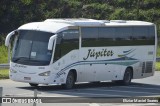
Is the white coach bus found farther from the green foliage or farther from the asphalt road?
the green foliage

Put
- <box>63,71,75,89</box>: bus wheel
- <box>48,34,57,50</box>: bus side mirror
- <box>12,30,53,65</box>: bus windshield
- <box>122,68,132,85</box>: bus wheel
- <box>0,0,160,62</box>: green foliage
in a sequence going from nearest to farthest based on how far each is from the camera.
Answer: <box>48,34,57,50</box>: bus side mirror, <box>12,30,53,65</box>: bus windshield, <box>63,71,75,89</box>: bus wheel, <box>122,68,132,85</box>: bus wheel, <box>0,0,160,62</box>: green foliage

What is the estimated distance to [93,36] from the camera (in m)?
29.8

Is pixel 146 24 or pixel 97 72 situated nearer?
pixel 97 72

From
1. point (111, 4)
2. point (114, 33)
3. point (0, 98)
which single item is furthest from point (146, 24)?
point (111, 4)

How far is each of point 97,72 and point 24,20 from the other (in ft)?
87.6

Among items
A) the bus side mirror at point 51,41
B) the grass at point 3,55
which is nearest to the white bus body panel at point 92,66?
the bus side mirror at point 51,41

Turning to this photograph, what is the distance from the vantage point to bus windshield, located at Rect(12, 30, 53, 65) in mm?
27062

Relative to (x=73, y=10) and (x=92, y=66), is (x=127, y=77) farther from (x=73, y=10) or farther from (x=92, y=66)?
(x=73, y=10)

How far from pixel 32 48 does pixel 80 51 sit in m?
2.56

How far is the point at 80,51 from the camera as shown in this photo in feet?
94.7

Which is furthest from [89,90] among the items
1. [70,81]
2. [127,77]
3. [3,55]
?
[3,55]

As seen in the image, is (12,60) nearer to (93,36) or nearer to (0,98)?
(93,36)

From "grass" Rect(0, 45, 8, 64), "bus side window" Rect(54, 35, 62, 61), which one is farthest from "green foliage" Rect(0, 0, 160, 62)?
"bus side window" Rect(54, 35, 62, 61)

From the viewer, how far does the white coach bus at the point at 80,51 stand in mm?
27125
